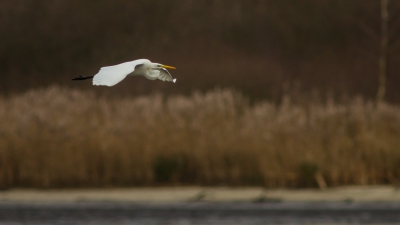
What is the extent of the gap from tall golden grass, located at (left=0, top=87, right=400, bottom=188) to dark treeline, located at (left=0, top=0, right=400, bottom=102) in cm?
782

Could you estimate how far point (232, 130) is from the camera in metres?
14.6

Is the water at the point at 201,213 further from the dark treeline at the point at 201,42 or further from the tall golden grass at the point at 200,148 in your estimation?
the dark treeline at the point at 201,42

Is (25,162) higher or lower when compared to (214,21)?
lower

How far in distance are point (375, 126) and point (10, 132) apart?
22.6 feet

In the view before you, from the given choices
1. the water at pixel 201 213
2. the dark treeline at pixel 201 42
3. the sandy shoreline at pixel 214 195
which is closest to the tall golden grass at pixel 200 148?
the sandy shoreline at pixel 214 195

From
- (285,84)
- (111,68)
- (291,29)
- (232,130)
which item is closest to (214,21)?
(291,29)

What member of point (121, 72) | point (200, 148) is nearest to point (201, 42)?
point (200, 148)

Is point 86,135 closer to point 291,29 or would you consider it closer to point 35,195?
point 35,195

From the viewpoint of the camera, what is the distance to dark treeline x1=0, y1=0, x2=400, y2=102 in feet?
78.1

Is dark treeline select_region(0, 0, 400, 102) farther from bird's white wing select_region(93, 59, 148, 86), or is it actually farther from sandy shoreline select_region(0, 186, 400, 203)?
bird's white wing select_region(93, 59, 148, 86)

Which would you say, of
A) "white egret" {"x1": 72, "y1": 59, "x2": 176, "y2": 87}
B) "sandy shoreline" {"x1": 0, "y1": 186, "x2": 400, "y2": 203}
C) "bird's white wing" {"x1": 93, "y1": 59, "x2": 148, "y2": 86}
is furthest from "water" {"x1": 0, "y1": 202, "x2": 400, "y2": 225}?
→ "bird's white wing" {"x1": 93, "y1": 59, "x2": 148, "y2": 86}

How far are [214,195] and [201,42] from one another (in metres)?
13.1

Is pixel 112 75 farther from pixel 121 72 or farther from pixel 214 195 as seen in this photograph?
pixel 214 195

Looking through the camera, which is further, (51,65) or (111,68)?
(51,65)
